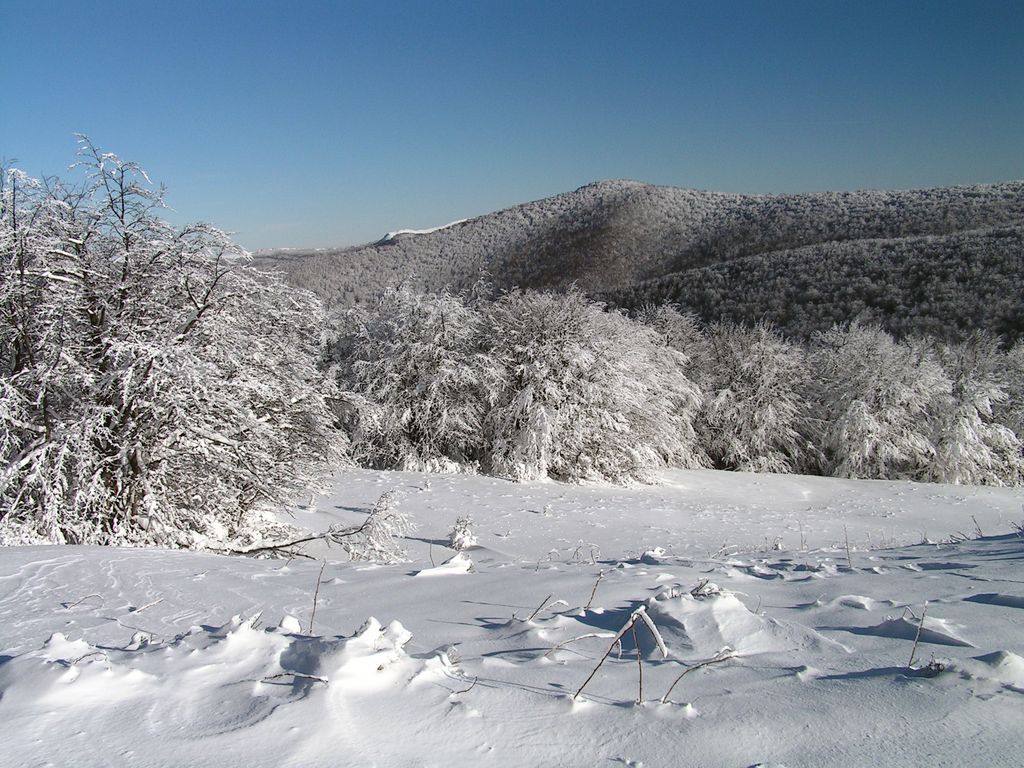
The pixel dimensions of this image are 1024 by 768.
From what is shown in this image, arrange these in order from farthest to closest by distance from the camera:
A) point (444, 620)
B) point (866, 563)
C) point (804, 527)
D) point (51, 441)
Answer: point (804, 527), point (51, 441), point (866, 563), point (444, 620)

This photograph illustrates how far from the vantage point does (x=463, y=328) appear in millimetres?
22984

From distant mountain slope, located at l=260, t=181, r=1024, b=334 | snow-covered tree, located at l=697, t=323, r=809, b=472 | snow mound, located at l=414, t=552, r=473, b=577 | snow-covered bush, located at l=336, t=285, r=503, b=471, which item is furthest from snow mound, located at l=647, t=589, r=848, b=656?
snow-covered tree, located at l=697, t=323, r=809, b=472

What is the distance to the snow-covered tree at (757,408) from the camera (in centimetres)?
3056

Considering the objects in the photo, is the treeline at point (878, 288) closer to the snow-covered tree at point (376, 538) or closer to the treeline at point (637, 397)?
the treeline at point (637, 397)

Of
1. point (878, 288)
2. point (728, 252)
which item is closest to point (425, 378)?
point (878, 288)

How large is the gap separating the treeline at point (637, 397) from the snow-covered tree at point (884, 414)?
0.08 m

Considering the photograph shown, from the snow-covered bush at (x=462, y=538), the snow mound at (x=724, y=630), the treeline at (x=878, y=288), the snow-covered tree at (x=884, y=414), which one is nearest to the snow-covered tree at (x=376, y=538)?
the snow-covered bush at (x=462, y=538)

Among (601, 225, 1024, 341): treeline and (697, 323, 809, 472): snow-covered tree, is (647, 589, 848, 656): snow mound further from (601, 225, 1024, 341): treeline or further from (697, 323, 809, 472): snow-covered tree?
(601, 225, 1024, 341): treeline

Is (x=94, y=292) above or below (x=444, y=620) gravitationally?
above

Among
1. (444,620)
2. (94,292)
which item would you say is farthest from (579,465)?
(444,620)

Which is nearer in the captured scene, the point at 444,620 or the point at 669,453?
the point at 444,620

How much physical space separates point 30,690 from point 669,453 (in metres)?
25.3

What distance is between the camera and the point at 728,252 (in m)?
85.4

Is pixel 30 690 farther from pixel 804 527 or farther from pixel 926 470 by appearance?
pixel 926 470
